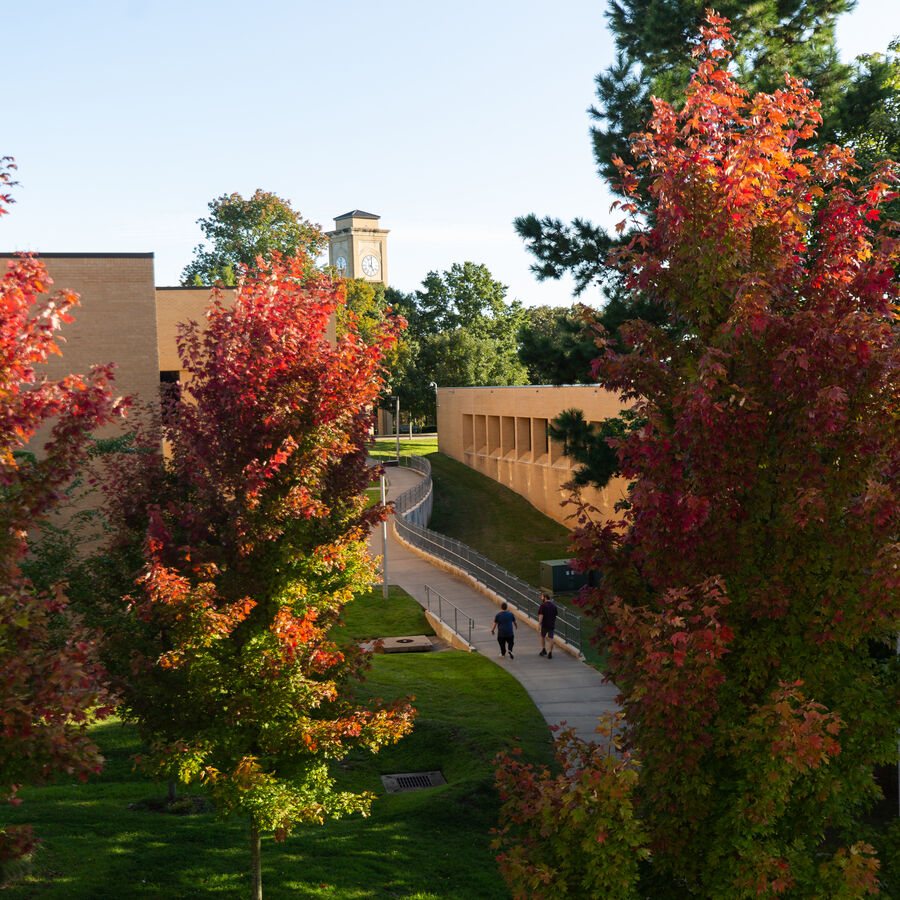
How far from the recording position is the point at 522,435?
180 feet

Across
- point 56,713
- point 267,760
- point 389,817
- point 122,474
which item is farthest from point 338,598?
point 389,817

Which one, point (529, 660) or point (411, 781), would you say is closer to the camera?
point (411, 781)

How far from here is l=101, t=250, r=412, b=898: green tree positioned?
7.86 meters

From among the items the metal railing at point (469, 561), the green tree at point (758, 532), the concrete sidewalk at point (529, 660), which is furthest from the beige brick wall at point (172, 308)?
the green tree at point (758, 532)

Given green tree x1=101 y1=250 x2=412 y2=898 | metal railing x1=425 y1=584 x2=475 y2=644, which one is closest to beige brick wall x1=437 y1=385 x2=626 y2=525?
metal railing x1=425 y1=584 x2=475 y2=644

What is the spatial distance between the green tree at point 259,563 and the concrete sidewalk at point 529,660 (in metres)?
3.19

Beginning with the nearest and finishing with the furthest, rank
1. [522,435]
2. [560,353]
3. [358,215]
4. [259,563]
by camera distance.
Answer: [259,563] < [560,353] < [522,435] < [358,215]

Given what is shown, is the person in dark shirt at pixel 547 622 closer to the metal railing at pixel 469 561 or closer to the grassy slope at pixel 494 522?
the metal railing at pixel 469 561

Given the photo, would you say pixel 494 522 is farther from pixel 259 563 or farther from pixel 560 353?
pixel 259 563

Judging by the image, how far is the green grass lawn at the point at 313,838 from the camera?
9852mm

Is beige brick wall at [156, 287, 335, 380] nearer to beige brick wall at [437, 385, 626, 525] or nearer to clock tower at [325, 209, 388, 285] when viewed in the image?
beige brick wall at [437, 385, 626, 525]

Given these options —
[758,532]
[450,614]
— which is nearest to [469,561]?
[450,614]

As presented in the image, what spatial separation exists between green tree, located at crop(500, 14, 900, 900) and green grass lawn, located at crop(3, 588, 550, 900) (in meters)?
5.67

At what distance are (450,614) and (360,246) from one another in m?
97.2
